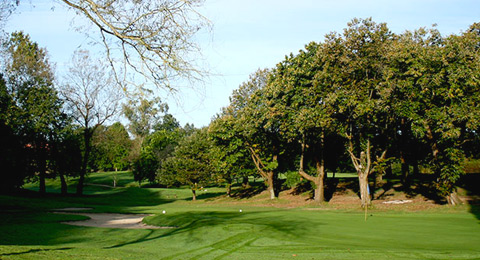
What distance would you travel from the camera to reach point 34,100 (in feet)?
144

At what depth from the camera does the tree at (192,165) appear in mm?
48250

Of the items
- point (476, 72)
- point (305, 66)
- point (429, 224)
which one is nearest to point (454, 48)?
point (476, 72)

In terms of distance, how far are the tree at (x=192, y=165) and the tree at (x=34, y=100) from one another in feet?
47.1

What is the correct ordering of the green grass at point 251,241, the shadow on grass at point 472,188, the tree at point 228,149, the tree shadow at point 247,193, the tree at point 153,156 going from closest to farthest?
1. the green grass at point 251,241
2. the shadow on grass at point 472,188
3. the tree at point 228,149
4. the tree shadow at point 247,193
5. the tree at point 153,156

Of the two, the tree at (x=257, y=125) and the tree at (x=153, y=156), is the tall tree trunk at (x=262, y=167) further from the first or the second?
the tree at (x=153, y=156)

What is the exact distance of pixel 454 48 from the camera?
26375mm

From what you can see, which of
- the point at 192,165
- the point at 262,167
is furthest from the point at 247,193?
the point at 262,167

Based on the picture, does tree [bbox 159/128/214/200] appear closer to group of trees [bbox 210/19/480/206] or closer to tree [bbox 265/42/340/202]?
group of trees [bbox 210/19/480/206]

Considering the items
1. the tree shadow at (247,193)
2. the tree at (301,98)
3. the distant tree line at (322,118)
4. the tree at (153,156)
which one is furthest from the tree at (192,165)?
the tree at (301,98)

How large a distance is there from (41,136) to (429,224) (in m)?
43.1

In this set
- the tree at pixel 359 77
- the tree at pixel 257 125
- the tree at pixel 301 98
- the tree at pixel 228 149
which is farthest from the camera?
the tree at pixel 228 149

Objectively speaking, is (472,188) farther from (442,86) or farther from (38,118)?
(38,118)

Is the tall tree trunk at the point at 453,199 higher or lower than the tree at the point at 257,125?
lower

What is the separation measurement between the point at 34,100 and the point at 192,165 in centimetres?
1956
